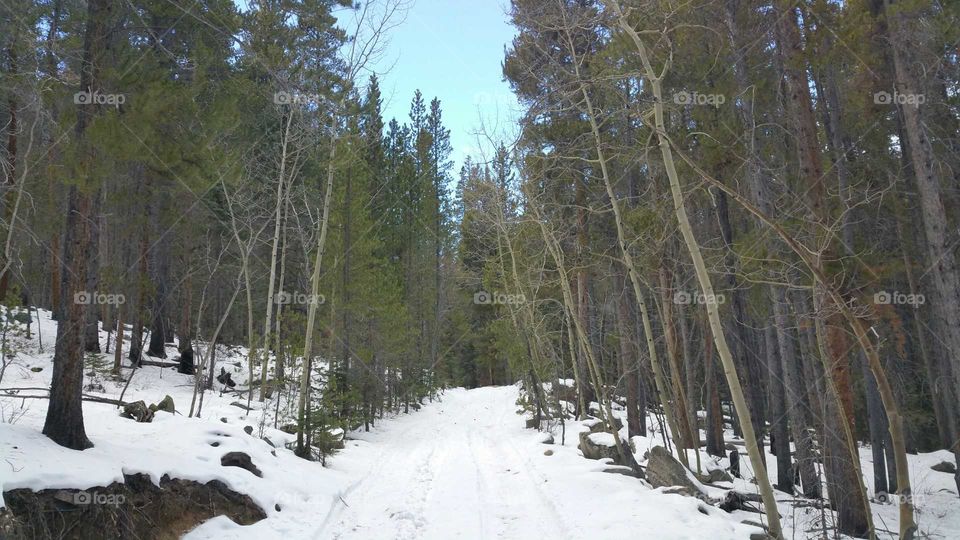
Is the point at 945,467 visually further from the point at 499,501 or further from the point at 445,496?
the point at 445,496

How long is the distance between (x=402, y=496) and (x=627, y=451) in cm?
410

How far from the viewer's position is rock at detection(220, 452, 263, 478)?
7.21 metres

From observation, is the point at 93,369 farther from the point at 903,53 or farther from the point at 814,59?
the point at 903,53

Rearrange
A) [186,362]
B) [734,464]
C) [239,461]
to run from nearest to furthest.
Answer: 1. [239,461]
2. [734,464]
3. [186,362]

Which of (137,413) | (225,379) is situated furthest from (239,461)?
(225,379)

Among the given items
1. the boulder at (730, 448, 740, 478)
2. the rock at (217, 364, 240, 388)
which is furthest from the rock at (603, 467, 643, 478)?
the rock at (217, 364, 240, 388)

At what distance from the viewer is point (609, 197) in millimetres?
11250

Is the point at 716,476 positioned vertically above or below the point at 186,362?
below

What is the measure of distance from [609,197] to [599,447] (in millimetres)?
5107

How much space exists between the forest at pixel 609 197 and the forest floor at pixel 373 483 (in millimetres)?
536

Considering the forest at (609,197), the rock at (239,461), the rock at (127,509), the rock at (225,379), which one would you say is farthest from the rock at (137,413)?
the rock at (225,379)

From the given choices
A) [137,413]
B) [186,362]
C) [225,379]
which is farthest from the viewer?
[225,379]

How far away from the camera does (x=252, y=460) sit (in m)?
7.79

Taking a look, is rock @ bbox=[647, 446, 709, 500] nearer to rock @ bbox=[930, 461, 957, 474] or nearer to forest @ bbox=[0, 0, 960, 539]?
forest @ bbox=[0, 0, 960, 539]
